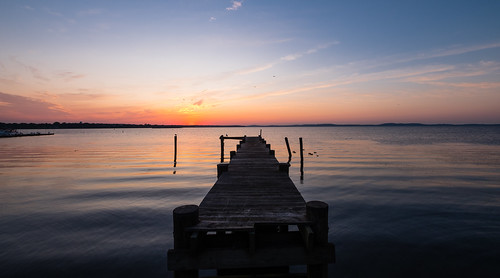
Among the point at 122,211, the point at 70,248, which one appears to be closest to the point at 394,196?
the point at 122,211

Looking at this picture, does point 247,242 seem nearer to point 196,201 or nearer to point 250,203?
point 250,203

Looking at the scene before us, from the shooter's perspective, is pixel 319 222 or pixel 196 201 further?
pixel 196 201

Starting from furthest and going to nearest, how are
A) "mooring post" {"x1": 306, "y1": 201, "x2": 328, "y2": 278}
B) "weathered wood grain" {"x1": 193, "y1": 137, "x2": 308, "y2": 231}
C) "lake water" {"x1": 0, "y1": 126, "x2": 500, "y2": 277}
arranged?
"lake water" {"x1": 0, "y1": 126, "x2": 500, "y2": 277} → "weathered wood grain" {"x1": 193, "y1": 137, "x2": 308, "y2": 231} → "mooring post" {"x1": 306, "y1": 201, "x2": 328, "y2": 278}

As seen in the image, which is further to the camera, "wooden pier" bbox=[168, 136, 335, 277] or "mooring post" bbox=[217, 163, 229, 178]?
"mooring post" bbox=[217, 163, 229, 178]

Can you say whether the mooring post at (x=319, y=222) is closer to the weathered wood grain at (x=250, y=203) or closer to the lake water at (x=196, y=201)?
the weathered wood grain at (x=250, y=203)

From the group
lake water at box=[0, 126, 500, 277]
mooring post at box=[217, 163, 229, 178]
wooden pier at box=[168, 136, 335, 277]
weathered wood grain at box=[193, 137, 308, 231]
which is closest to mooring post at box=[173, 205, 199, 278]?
wooden pier at box=[168, 136, 335, 277]

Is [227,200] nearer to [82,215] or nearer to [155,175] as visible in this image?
[82,215]

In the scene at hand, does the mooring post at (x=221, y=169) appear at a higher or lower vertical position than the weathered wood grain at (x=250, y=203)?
higher

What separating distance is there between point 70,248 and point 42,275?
1.32 metres

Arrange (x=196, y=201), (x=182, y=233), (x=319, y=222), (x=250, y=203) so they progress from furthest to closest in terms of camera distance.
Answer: (x=196, y=201) < (x=250, y=203) < (x=319, y=222) < (x=182, y=233)

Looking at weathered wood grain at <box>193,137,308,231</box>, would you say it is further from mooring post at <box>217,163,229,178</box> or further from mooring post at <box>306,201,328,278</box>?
mooring post at <box>217,163,229,178</box>

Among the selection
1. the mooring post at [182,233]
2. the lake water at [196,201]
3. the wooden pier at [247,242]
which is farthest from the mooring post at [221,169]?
the mooring post at [182,233]

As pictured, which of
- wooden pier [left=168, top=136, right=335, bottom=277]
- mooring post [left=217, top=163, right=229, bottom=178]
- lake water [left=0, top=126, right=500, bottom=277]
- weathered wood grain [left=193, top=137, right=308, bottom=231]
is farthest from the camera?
mooring post [left=217, top=163, right=229, bottom=178]

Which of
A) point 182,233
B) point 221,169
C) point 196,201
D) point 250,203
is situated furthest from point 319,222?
point 196,201
